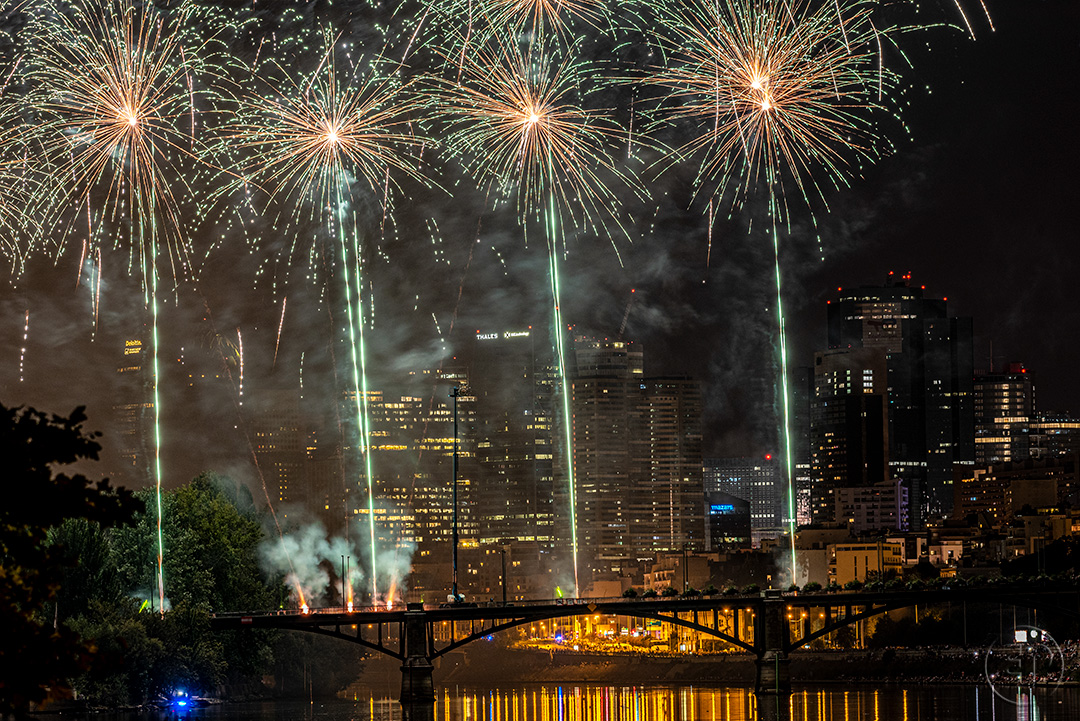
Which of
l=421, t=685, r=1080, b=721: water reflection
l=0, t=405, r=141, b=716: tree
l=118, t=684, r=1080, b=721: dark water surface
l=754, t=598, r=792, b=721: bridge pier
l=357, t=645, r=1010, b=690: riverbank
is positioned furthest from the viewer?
l=357, t=645, r=1010, b=690: riverbank

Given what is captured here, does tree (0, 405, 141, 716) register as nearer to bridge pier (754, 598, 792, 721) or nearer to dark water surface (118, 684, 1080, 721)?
dark water surface (118, 684, 1080, 721)

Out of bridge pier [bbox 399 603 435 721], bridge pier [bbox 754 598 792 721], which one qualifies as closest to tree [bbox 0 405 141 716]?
bridge pier [bbox 399 603 435 721]

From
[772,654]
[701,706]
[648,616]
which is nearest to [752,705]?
[772,654]

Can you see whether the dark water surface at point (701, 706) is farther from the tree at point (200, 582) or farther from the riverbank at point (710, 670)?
the riverbank at point (710, 670)

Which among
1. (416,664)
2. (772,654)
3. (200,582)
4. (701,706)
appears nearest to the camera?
(416,664)

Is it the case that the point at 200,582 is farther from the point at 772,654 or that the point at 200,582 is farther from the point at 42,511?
the point at 42,511

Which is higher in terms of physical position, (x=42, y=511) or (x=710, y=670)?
(x=42, y=511)

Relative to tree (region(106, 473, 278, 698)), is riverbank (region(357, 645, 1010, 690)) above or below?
below
